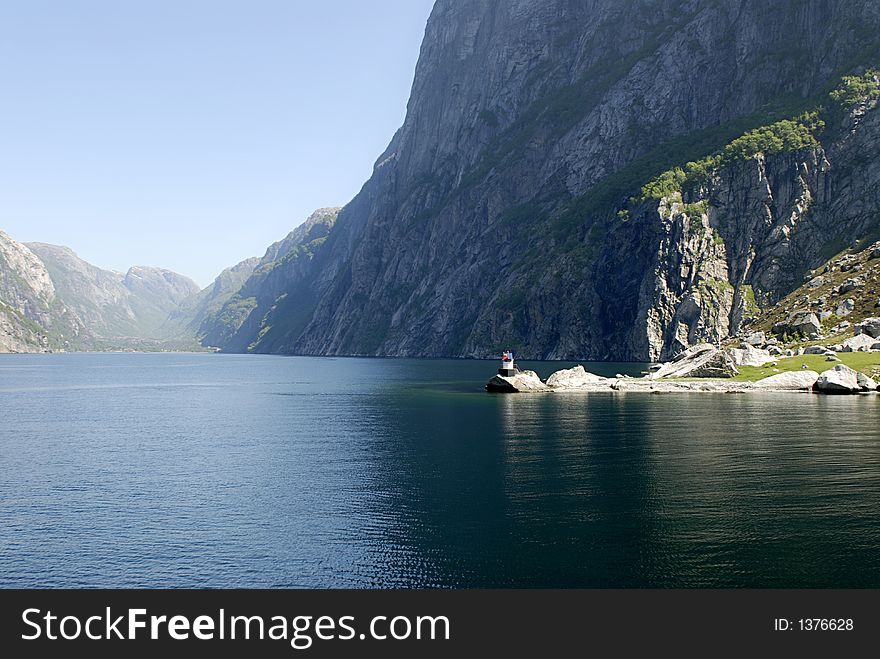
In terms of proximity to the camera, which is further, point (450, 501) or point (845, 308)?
point (845, 308)

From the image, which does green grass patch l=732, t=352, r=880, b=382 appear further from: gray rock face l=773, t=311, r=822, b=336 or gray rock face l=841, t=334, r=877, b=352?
gray rock face l=773, t=311, r=822, b=336

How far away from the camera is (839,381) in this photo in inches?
4309

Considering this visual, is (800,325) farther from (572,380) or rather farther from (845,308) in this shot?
(572,380)

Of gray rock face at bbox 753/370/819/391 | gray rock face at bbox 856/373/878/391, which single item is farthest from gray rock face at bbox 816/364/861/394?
gray rock face at bbox 753/370/819/391

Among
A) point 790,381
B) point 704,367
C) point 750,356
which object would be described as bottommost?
point 790,381

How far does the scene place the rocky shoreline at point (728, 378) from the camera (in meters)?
111

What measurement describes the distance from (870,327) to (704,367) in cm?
3035

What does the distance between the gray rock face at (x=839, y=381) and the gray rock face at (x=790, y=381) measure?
3.22 m

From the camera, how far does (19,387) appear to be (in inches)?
6191

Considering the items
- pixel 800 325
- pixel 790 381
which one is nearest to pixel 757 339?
pixel 800 325

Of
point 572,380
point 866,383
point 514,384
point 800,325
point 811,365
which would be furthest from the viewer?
point 800,325

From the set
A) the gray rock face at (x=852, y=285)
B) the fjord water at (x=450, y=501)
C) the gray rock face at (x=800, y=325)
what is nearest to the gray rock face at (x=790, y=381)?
the fjord water at (x=450, y=501)

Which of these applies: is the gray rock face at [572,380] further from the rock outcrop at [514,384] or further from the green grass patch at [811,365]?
the green grass patch at [811,365]
